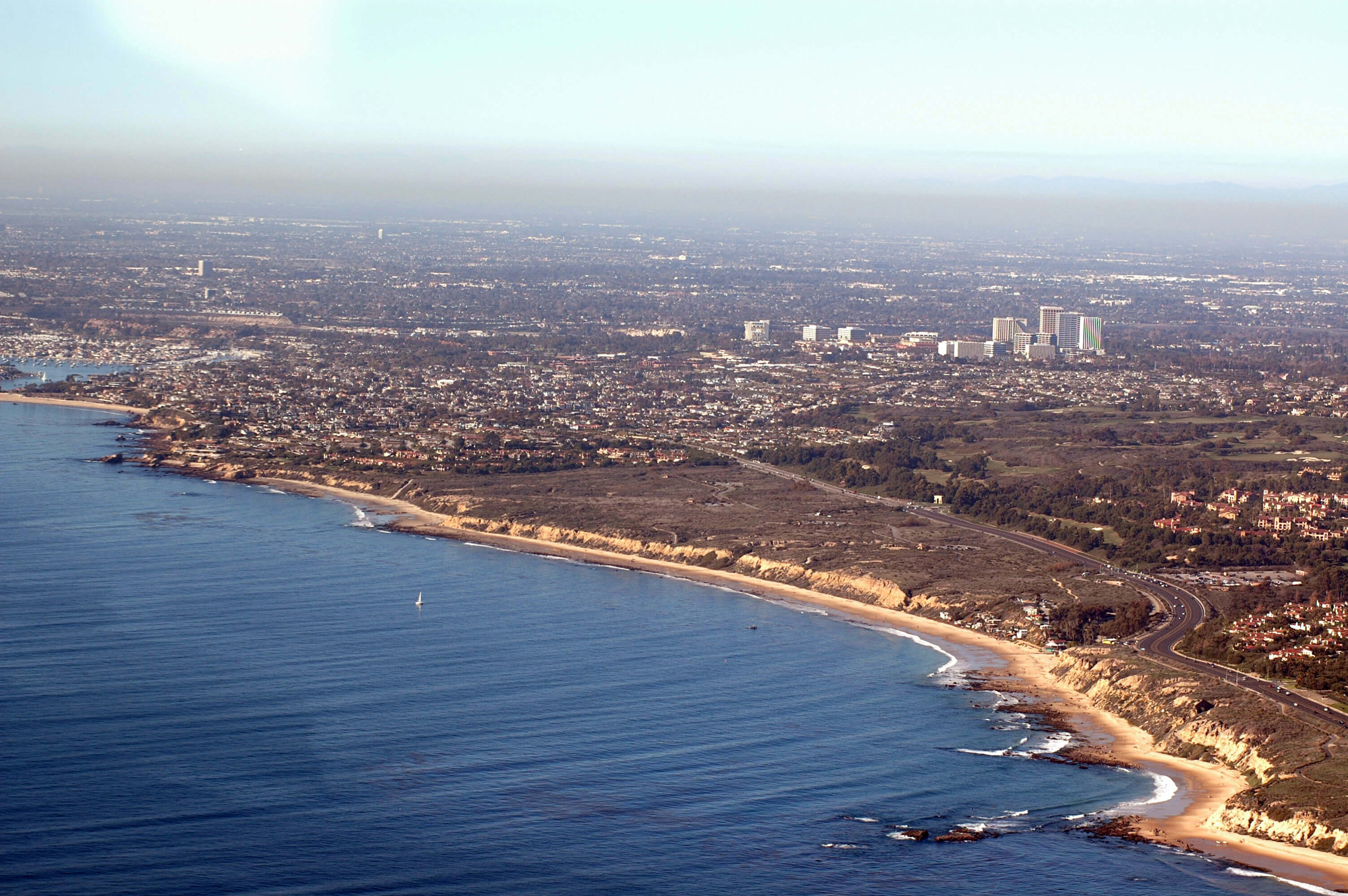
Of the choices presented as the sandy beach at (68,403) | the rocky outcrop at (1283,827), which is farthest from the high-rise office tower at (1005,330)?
the rocky outcrop at (1283,827)

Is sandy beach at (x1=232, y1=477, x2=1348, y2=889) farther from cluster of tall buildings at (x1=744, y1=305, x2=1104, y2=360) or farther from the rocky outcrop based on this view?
cluster of tall buildings at (x1=744, y1=305, x2=1104, y2=360)

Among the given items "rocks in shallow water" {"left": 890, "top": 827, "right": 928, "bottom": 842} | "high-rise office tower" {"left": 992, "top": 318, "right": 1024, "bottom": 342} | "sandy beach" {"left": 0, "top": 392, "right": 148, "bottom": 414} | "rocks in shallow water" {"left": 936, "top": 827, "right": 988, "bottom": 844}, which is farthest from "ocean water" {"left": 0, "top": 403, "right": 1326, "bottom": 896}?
"high-rise office tower" {"left": 992, "top": 318, "right": 1024, "bottom": 342}

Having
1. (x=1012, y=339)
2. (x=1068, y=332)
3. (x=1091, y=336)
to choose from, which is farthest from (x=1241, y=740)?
(x=1068, y=332)

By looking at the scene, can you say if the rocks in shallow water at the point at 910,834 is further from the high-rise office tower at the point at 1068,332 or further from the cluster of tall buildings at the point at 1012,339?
the high-rise office tower at the point at 1068,332

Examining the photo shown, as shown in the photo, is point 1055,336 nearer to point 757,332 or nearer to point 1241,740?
point 757,332

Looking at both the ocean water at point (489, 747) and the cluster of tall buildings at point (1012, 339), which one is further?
the cluster of tall buildings at point (1012, 339)
